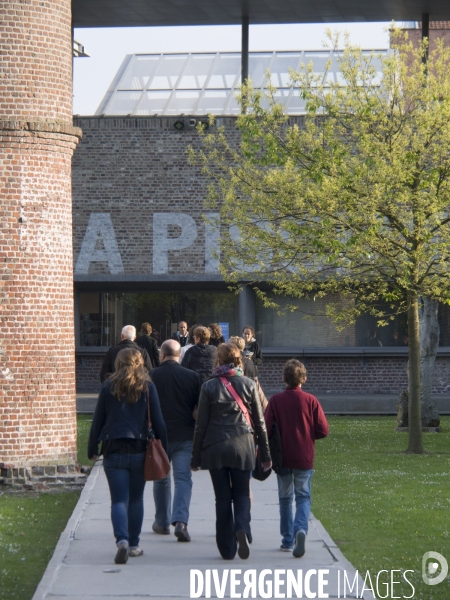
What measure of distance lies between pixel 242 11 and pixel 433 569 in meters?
21.9

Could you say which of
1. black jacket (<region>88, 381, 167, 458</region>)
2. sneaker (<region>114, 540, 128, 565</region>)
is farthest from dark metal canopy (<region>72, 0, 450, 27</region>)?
sneaker (<region>114, 540, 128, 565</region>)

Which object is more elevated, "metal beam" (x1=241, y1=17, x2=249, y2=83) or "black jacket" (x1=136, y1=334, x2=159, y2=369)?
"metal beam" (x1=241, y1=17, x2=249, y2=83)

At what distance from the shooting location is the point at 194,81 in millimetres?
28906

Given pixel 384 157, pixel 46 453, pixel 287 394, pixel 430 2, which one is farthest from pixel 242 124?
pixel 430 2

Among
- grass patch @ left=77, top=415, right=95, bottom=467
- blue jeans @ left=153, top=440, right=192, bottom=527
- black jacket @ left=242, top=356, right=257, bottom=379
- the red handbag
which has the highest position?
black jacket @ left=242, top=356, right=257, bottom=379

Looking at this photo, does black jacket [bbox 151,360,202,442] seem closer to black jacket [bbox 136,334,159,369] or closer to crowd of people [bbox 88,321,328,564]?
crowd of people [bbox 88,321,328,564]

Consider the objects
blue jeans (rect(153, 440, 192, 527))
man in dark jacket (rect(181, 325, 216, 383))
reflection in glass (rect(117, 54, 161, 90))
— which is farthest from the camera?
reflection in glass (rect(117, 54, 161, 90))

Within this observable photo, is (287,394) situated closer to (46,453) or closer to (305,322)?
(46,453)

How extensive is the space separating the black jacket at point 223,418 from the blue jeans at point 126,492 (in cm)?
49

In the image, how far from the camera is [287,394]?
8570 millimetres

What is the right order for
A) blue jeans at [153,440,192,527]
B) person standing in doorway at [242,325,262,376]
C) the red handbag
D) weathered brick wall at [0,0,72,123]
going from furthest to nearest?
person standing in doorway at [242,325,262,376] < weathered brick wall at [0,0,72,123] < blue jeans at [153,440,192,527] < the red handbag

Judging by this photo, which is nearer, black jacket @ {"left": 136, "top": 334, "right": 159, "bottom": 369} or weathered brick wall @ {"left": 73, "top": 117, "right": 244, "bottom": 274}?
black jacket @ {"left": 136, "top": 334, "right": 159, "bottom": 369}

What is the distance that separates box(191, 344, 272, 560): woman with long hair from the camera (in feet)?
26.7

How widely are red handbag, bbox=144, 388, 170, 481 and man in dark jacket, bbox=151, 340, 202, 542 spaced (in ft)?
3.15
